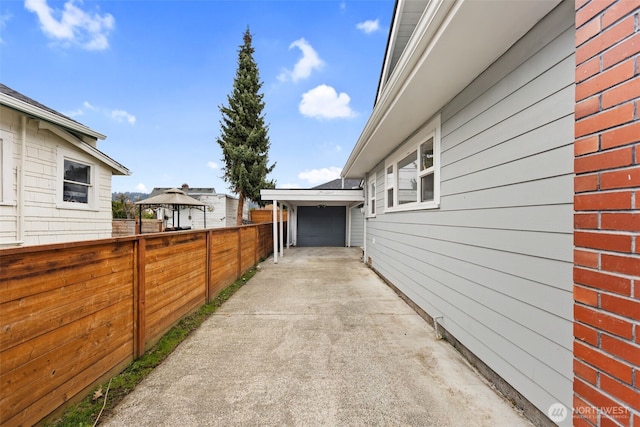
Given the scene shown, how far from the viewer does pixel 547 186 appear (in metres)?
1.84

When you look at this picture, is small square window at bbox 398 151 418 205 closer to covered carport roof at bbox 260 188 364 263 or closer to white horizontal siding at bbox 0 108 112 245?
covered carport roof at bbox 260 188 364 263

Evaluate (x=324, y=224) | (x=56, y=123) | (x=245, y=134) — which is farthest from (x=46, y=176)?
(x=324, y=224)

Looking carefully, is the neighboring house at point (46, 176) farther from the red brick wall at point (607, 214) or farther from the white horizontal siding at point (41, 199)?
the red brick wall at point (607, 214)

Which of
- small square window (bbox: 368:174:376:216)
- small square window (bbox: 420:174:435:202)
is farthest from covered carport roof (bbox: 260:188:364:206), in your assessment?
small square window (bbox: 420:174:435:202)

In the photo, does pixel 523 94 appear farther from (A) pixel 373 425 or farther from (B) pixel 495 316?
(A) pixel 373 425

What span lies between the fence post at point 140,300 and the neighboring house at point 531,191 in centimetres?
318

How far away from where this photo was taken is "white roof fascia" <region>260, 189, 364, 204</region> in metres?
9.05

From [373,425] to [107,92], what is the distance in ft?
45.2

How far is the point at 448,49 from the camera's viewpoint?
2.24m

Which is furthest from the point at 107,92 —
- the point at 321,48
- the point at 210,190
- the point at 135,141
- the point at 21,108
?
the point at 210,190

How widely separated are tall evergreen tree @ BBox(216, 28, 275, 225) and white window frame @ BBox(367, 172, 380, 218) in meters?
8.47

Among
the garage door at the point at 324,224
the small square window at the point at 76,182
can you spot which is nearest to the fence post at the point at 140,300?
the small square window at the point at 76,182

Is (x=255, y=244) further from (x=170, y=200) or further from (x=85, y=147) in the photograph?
(x=170, y=200)

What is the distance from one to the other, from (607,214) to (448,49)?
6.09 feet
